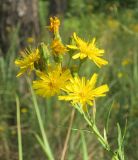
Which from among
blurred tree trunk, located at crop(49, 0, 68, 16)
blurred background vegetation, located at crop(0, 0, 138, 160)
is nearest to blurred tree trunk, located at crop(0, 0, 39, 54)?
blurred background vegetation, located at crop(0, 0, 138, 160)

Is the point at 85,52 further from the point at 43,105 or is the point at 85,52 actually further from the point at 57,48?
the point at 43,105

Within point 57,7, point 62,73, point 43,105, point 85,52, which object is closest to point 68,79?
point 62,73

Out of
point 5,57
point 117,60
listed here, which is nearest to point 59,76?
point 5,57

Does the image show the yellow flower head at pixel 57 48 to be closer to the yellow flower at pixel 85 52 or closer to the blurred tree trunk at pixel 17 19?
the yellow flower at pixel 85 52

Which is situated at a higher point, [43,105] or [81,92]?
[81,92]

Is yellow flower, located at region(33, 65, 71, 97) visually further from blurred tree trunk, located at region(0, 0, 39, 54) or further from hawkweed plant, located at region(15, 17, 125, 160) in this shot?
blurred tree trunk, located at region(0, 0, 39, 54)

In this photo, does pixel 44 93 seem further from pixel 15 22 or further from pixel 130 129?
pixel 15 22

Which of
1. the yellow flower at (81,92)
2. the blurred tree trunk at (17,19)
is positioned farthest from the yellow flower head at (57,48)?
the blurred tree trunk at (17,19)
